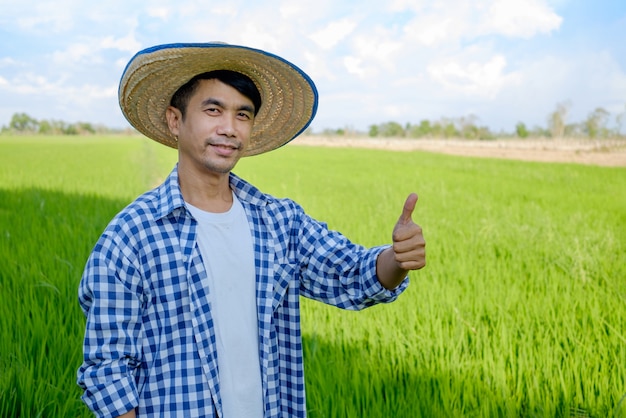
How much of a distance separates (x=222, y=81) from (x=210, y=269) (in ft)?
1.47

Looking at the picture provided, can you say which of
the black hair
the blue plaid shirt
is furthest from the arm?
the black hair

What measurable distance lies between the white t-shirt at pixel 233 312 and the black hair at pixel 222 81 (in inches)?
11.3

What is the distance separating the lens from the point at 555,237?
550 cm

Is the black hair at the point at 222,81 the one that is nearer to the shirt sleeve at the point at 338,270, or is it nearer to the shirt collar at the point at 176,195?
the shirt collar at the point at 176,195

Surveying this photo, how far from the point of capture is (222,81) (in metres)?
1.51

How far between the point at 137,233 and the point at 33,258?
10.7ft

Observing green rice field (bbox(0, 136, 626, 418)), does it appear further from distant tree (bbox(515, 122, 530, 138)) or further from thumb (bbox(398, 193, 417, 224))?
distant tree (bbox(515, 122, 530, 138))

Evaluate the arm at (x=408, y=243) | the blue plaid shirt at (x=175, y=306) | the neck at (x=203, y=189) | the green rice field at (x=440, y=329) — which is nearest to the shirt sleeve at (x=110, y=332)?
the blue plaid shirt at (x=175, y=306)

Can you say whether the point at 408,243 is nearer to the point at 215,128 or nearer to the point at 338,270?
the point at 338,270

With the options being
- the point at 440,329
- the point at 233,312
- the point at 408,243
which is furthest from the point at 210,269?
the point at 440,329

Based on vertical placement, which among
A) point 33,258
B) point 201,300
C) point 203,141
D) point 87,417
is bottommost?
point 87,417

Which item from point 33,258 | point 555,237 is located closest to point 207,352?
point 33,258

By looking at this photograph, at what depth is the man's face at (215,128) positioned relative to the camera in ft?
4.76

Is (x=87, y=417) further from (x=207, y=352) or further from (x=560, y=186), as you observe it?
(x=560, y=186)
